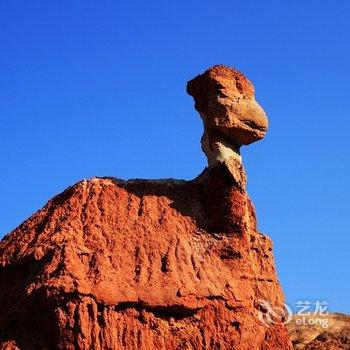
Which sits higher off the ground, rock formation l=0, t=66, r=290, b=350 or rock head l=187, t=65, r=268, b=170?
rock head l=187, t=65, r=268, b=170

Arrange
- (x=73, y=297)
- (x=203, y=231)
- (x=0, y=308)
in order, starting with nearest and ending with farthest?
1. (x=73, y=297)
2. (x=0, y=308)
3. (x=203, y=231)

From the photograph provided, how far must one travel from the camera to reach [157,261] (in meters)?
17.7

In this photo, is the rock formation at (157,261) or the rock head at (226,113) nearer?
the rock formation at (157,261)

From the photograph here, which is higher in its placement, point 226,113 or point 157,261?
point 226,113

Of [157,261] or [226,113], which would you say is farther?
[226,113]

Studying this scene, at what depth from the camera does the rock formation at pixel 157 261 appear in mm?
16109

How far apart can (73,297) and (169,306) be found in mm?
2124

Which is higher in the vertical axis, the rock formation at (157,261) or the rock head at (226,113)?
the rock head at (226,113)

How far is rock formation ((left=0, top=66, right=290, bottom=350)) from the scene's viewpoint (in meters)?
16.1

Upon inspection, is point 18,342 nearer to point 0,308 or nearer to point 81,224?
point 0,308

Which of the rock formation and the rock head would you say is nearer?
the rock formation

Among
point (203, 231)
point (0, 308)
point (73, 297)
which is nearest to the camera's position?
point (73, 297)

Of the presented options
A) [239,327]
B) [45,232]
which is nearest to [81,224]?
[45,232]

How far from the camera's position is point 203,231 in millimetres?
19156
